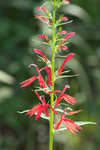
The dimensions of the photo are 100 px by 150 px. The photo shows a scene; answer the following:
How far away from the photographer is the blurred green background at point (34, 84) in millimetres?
1568

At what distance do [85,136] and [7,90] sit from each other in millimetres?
563

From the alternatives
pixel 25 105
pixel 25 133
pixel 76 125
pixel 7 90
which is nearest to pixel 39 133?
pixel 25 133

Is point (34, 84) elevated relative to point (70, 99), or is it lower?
elevated

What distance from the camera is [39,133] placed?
1866 millimetres

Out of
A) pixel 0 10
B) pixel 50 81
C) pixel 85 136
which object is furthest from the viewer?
pixel 0 10

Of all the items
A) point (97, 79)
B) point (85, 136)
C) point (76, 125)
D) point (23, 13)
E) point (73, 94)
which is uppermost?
point (23, 13)

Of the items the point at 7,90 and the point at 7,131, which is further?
the point at 7,131

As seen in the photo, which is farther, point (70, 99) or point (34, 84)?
point (34, 84)

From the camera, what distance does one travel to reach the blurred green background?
61.7 inches

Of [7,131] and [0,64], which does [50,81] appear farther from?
[7,131]

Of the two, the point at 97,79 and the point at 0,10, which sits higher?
the point at 0,10

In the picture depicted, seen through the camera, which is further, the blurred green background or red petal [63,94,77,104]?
the blurred green background

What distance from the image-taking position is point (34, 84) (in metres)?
1.56

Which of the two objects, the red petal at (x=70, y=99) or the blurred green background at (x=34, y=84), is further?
the blurred green background at (x=34, y=84)
